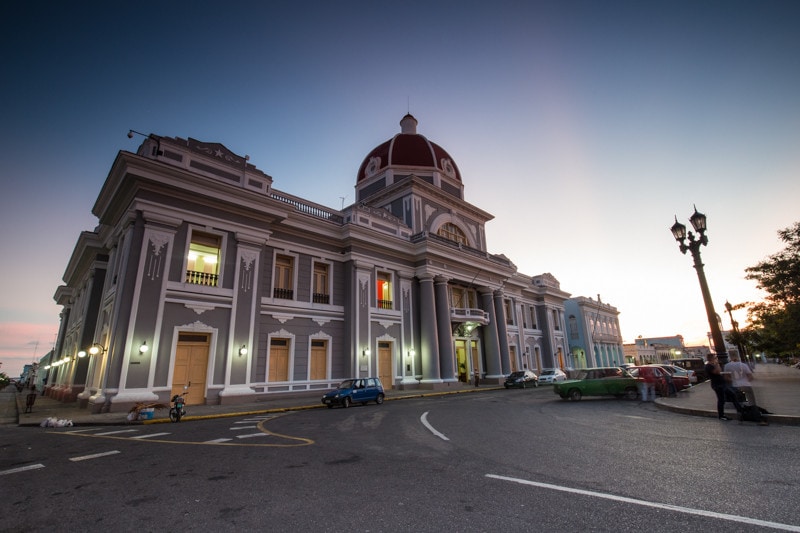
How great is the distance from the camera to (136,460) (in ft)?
21.5

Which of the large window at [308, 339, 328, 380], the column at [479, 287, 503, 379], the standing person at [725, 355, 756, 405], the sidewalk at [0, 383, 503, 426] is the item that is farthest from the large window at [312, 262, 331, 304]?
the standing person at [725, 355, 756, 405]

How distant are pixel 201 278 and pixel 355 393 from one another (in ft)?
29.8

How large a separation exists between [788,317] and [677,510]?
97.4ft

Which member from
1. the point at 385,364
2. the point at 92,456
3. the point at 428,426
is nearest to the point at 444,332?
the point at 385,364

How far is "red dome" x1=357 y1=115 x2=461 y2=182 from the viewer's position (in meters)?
34.8

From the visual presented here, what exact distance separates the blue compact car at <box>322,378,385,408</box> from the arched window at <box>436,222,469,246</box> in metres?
17.2

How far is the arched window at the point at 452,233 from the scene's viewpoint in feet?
109

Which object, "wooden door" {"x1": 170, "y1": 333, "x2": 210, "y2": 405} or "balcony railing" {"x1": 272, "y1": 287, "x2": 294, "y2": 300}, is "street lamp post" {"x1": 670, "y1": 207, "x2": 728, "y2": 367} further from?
"wooden door" {"x1": 170, "y1": 333, "x2": 210, "y2": 405}

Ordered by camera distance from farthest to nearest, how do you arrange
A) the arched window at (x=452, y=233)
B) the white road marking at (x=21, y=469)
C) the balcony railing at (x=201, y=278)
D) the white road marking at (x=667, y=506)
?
the arched window at (x=452, y=233), the balcony railing at (x=201, y=278), the white road marking at (x=21, y=469), the white road marking at (x=667, y=506)

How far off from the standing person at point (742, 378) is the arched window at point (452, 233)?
24277mm

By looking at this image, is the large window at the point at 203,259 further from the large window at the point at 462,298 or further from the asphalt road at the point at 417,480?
the large window at the point at 462,298

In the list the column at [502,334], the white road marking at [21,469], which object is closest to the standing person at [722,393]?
the white road marking at [21,469]

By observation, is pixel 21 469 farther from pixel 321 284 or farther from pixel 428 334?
pixel 428 334

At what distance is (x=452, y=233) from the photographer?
34406mm
